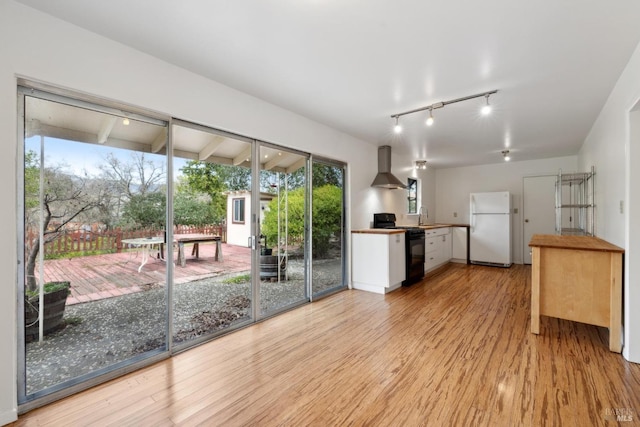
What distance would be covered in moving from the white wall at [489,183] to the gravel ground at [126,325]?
6.17 m

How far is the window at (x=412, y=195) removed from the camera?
6648 millimetres

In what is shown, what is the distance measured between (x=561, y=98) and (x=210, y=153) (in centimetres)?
385

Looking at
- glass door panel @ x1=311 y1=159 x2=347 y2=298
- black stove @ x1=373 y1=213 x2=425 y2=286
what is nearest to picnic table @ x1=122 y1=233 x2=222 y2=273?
glass door panel @ x1=311 y1=159 x2=347 y2=298

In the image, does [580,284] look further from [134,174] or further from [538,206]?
[538,206]

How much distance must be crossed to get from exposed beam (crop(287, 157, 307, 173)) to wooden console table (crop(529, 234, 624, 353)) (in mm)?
2811

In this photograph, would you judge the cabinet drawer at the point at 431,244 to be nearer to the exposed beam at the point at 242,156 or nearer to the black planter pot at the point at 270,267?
the black planter pot at the point at 270,267

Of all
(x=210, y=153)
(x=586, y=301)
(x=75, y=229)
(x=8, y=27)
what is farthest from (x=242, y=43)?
(x=586, y=301)

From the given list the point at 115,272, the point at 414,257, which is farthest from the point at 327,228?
the point at 115,272

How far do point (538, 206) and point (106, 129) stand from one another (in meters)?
A: 8.01

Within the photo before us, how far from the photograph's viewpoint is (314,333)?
2.88 meters

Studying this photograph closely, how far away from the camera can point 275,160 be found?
11.4 feet

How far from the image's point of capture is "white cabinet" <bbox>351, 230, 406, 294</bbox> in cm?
427

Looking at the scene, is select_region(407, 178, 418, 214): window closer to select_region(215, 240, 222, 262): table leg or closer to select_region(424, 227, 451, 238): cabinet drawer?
select_region(424, 227, 451, 238): cabinet drawer

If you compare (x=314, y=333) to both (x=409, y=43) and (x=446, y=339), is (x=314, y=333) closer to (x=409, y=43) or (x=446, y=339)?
(x=446, y=339)
